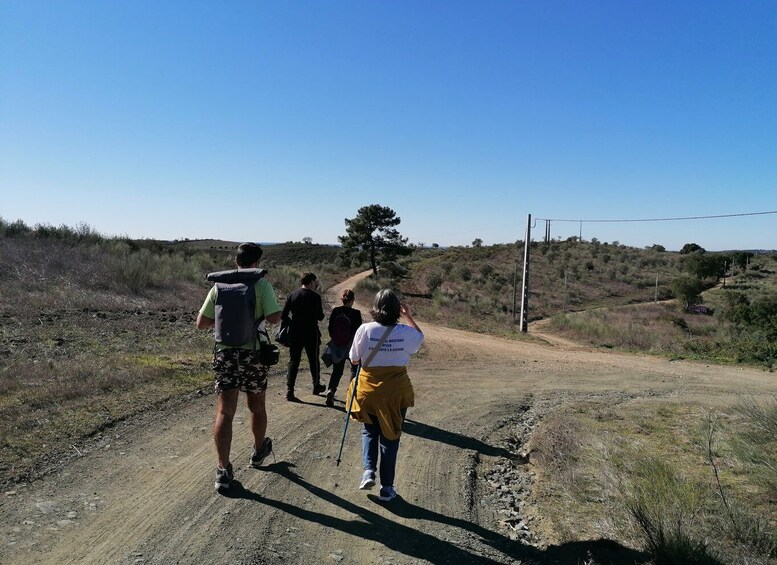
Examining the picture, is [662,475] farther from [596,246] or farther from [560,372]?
[596,246]

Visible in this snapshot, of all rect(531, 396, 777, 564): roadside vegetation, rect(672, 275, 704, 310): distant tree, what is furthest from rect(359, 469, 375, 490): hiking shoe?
rect(672, 275, 704, 310): distant tree

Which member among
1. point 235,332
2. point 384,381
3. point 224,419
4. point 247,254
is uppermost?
point 247,254

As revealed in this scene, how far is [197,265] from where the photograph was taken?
25109mm

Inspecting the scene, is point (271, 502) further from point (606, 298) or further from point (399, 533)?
point (606, 298)

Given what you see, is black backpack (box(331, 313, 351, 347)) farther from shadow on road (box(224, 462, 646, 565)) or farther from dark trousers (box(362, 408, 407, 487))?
shadow on road (box(224, 462, 646, 565))

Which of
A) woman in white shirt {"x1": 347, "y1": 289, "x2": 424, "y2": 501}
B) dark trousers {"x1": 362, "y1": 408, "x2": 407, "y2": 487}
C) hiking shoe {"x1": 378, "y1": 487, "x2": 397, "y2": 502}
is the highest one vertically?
woman in white shirt {"x1": 347, "y1": 289, "x2": 424, "y2": 501}

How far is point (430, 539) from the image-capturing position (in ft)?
12.3

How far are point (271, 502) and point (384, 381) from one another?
1.39m

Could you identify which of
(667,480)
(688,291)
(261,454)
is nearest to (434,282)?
(688,291)

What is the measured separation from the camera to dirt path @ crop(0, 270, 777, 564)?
3.46 meters

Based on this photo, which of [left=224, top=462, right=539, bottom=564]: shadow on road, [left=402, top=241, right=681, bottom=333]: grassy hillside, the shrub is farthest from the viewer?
[left=402, top=241, right=681, bottom=333]: grassy hillside

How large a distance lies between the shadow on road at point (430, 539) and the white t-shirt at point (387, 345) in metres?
1.24

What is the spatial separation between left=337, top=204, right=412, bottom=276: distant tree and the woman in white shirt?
37317 millimetres

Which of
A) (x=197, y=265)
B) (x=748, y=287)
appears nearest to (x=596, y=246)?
(x=748, y=287)
